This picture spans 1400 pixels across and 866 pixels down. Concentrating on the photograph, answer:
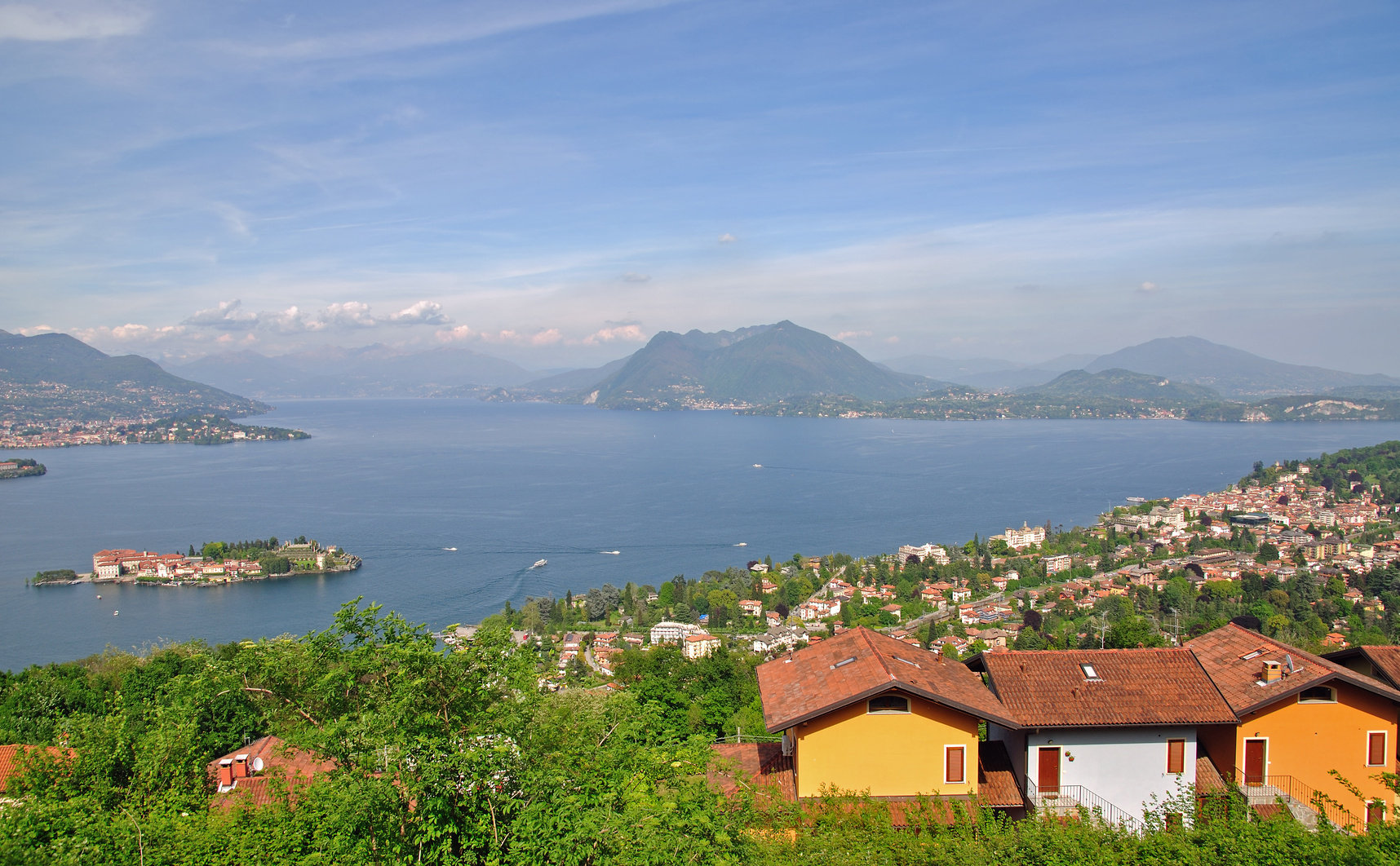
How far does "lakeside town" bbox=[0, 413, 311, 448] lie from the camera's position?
91.4m

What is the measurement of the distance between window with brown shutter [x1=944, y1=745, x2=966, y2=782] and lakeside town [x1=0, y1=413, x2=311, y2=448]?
10438 centimetres

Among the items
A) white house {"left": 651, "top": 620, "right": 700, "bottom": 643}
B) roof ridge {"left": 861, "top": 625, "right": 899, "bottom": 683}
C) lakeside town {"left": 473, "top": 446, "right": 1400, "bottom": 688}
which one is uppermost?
roof ridge {"left": 861, "top": 625, "right": 899, "bottom": 683}

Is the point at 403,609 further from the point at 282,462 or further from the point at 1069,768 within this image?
the point at 282,462

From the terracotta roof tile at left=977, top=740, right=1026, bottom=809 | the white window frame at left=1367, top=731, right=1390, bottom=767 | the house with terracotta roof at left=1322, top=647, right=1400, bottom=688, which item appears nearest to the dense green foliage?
the terracotta roof tile at left=977, top=740, right=1026, bottom=809

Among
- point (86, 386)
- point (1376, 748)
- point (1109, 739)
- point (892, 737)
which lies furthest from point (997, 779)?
point (86, 386)

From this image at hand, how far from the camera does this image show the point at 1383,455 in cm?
5822

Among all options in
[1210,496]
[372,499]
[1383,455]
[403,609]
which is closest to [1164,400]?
[1383,455]

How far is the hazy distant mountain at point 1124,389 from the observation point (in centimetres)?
16538

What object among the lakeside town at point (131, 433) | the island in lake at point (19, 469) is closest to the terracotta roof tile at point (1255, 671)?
the island in lake at point (19, 469)

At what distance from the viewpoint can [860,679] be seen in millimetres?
5547

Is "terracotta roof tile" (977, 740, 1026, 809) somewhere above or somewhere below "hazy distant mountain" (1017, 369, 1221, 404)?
below

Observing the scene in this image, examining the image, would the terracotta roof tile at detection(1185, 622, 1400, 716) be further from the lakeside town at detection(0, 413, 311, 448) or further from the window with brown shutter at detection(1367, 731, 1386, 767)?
the lakeside town at detection(0, 413, 311, 448)

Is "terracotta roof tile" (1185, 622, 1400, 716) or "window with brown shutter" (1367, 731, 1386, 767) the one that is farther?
"window with brown shutter" (1367, 731, 1386, 767)

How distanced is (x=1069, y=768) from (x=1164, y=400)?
172159mm
